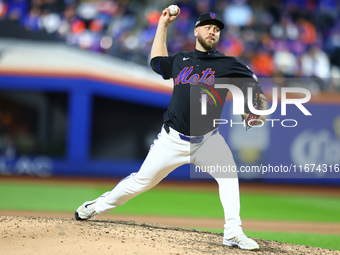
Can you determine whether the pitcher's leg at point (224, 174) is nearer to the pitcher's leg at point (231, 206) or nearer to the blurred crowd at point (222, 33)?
the pitcher's leg at point (231, 206)

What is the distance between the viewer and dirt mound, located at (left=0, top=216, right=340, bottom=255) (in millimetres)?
4062

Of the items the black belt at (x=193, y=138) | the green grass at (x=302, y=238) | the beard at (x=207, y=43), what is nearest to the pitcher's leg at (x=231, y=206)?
the black belt at (x=193, y=138)

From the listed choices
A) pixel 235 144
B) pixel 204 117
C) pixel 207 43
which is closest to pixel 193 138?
pixel 204 117

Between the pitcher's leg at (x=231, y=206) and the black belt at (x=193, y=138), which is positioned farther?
the black belt at (x=193, y=138)

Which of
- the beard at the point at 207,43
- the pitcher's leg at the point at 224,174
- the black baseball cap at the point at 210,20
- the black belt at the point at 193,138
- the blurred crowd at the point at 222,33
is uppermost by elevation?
the blurred crowd at the point at 222,33

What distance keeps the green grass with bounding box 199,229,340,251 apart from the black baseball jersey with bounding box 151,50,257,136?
2.24m

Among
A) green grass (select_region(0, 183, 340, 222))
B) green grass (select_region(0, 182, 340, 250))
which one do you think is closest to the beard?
green grass (select_region(0, 182, 340, 250))

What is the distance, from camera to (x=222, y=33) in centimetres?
1497

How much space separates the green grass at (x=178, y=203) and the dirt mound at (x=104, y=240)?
136 inches

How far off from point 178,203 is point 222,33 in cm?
666

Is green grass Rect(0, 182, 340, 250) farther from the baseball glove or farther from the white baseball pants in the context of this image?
the baseball glove

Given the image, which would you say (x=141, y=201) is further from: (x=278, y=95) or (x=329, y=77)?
(x=329, y=77)

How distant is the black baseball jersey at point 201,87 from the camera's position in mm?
4516

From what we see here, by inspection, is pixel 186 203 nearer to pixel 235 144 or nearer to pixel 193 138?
pixel 235 144
